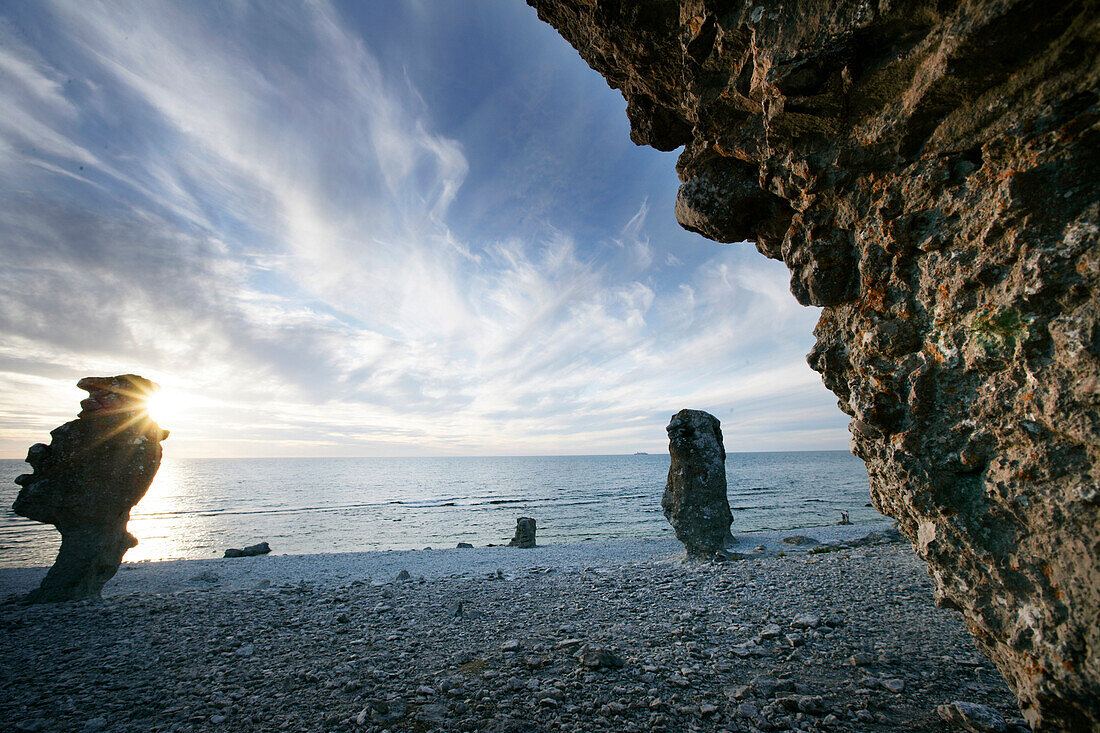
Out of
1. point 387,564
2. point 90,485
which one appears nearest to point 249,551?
point 387,564

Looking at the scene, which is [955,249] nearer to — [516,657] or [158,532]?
[516,657]

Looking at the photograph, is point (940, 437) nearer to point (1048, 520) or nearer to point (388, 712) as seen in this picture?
point (1048, 520)

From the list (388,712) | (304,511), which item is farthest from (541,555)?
(304,511)

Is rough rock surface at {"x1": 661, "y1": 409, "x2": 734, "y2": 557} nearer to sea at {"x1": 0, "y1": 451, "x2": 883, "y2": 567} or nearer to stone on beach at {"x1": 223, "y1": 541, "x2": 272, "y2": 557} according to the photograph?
sea at {"x1": 0, "y1": 451, "x2": 883, "y2": 567}

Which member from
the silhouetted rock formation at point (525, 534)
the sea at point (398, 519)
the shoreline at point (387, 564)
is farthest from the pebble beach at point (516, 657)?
the sea at point (398, 519)

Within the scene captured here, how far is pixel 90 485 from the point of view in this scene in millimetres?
11156

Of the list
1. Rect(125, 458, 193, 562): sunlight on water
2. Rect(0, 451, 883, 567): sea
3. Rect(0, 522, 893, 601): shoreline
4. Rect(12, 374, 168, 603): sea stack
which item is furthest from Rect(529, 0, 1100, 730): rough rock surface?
Rect(125, 458, 193, 562): sunlight on water

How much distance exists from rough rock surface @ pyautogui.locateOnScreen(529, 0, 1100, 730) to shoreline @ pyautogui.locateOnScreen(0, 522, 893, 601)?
12.8m

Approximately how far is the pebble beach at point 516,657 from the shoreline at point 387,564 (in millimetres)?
4170

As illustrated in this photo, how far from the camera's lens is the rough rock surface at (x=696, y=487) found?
1473 centimetres

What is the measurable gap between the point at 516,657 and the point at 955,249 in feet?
23.9

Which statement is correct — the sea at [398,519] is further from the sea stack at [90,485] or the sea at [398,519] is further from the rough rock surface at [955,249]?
the rough rock surface at [955,249]

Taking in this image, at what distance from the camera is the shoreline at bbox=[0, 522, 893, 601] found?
49.2ft

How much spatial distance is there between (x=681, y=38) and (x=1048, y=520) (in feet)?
15.6
